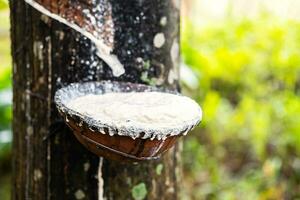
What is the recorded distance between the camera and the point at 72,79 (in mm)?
987

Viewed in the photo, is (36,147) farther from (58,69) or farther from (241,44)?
(241,44)

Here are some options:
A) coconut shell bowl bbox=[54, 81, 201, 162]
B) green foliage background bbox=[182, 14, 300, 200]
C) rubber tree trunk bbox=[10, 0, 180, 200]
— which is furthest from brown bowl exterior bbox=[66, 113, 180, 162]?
green foliage background bbox=[182, 14, 300, 200]

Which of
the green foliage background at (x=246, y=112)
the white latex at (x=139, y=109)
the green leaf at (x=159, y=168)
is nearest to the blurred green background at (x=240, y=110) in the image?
the green foliage background at (x=246, y=112)

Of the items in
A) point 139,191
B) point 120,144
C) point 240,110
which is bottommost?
point 240,110

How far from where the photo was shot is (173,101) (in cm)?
92

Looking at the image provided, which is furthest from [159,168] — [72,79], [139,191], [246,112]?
[246,112]

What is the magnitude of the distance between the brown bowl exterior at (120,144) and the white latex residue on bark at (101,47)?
7.7 inches

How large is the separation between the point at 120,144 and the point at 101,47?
0.25 metres

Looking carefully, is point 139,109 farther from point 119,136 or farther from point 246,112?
point 246,112

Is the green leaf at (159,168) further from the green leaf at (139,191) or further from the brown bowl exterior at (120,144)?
the brown bowl exterior at (120,144)

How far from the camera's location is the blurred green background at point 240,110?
2365 mm

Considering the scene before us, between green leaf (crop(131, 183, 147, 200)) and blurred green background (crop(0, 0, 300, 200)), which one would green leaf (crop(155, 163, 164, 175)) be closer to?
green leaf (crop(131, 183, 147, 200))

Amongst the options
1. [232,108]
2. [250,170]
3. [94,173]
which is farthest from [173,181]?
[232,108]

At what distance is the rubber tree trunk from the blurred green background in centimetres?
123
